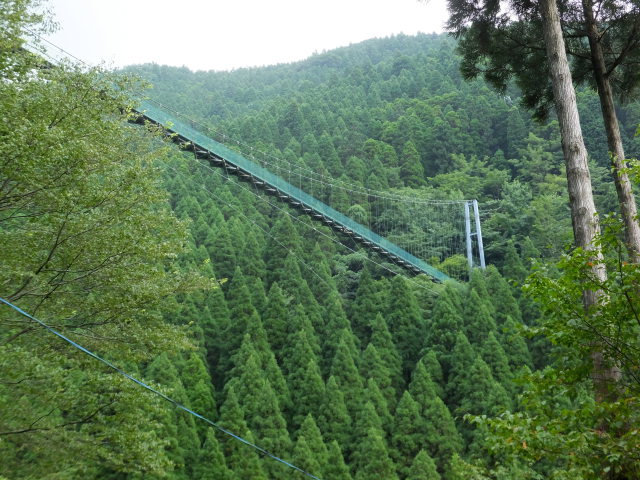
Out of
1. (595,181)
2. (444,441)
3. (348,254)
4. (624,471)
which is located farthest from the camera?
(595,181)

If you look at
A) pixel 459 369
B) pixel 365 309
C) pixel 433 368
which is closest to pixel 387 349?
pixel 433 368

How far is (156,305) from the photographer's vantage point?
645 cm

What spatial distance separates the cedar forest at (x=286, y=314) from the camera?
3.71m

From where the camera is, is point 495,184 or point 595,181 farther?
point 495,184

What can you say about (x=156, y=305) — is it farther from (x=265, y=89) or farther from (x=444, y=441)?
(x=265, y=89)

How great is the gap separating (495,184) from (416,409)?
15913 millimetres

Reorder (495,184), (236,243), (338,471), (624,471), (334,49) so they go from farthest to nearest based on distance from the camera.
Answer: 1. (334,49)
2. (495,184)
3. (236,243)
4. (338,471)
5. (624,471)

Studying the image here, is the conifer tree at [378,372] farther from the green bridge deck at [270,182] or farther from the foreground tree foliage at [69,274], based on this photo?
the foreground tree foliage at [69,274]

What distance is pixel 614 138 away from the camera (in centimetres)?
478

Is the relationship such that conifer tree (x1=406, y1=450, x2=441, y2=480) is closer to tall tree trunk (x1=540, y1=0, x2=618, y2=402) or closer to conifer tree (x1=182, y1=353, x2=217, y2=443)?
conifer tree (x1=182, y1=353, x2=217, y2=443)

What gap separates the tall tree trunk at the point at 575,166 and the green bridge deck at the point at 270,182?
672cm

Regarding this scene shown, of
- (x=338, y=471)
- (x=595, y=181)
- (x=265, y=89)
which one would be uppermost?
(x=265, y=89)

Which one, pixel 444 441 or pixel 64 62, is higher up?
pixel 64 62

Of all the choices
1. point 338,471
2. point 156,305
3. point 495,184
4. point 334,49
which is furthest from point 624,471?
point 334,49
